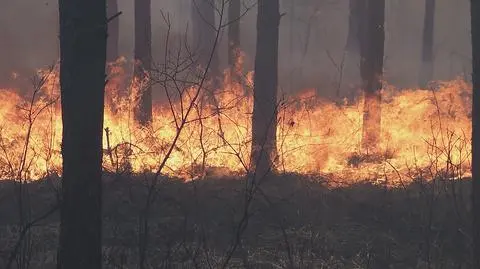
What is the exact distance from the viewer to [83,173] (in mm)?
3688

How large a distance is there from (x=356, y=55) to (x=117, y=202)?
18569 millimetres

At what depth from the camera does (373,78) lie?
12930mm

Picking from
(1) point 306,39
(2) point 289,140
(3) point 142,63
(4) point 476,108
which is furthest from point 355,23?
(4) point 476,108

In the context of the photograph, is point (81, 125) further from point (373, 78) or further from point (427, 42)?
point (427, 42)

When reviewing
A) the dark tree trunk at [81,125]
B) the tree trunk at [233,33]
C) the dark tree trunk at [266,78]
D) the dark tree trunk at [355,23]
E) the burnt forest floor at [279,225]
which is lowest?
the burnt forest floor at [279,225]

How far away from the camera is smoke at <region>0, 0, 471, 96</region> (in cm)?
2989

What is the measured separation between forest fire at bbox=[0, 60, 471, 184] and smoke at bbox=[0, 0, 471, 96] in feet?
17.6

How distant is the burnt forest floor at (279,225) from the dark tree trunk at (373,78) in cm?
320

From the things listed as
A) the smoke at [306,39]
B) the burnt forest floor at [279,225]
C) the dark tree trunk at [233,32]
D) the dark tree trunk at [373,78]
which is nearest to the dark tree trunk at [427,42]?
the smoke at [306,39]

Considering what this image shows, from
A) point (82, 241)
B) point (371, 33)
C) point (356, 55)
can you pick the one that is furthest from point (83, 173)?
point (356, 55)

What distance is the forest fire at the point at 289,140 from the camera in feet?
33.4

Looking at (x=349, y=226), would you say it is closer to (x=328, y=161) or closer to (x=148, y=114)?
(x=328, y=161)

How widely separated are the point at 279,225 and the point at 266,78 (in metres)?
3.73

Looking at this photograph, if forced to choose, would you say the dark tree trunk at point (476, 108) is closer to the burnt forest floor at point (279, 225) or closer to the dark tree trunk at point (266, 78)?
the burnt forest floor at point (279, 225)
